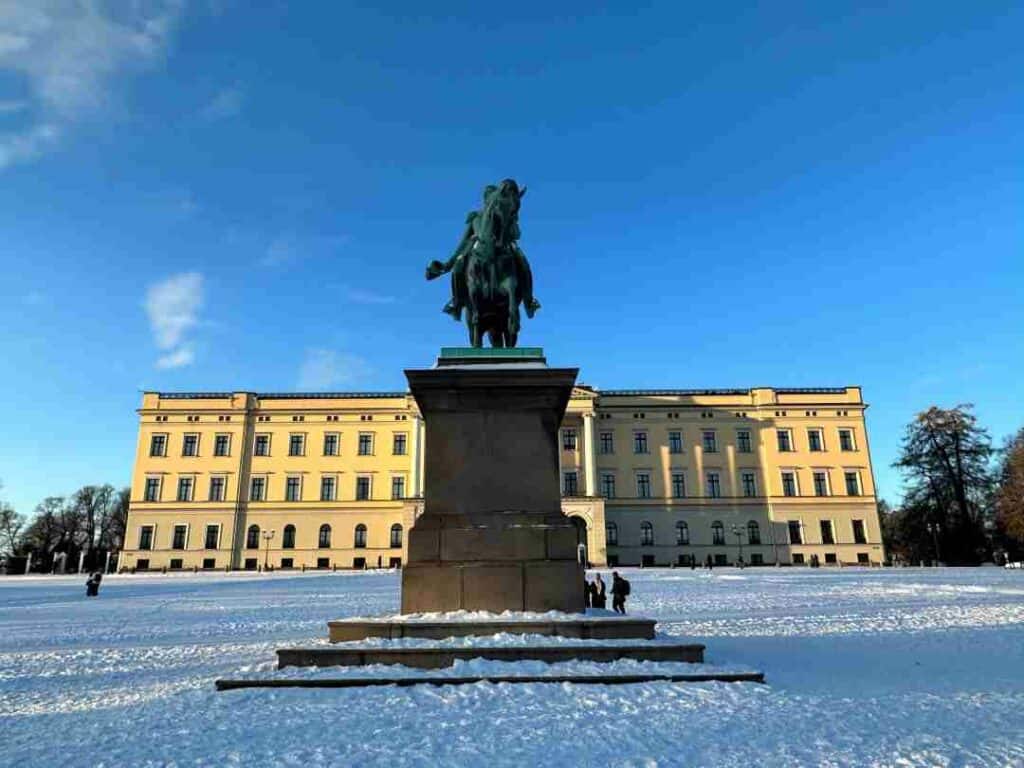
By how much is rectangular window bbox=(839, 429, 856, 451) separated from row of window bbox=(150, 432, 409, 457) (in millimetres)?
37688

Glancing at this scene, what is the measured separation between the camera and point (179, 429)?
5919 centimetres

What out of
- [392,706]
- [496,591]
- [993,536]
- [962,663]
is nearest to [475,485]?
[496,591]

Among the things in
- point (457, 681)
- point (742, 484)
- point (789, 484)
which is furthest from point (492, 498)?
point (789, 484)

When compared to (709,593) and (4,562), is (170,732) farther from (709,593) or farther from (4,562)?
(4,562)

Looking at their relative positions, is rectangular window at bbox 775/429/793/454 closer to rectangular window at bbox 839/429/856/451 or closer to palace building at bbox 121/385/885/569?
palace building at bbox 121/385/885/569

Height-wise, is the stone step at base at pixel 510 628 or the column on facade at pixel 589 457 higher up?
the column on facade at pixel 589 457

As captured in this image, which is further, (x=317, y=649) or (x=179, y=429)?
(x=179, y=429)

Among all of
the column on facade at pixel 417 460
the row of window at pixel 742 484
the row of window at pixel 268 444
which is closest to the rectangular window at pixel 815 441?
the row of window at pixel 742 484

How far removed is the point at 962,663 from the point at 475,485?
6.16 meters

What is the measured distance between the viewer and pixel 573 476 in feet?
185

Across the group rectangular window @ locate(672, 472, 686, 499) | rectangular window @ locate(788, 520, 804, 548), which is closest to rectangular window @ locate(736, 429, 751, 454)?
rectangular window @ locate(672, 472, 686, 499)

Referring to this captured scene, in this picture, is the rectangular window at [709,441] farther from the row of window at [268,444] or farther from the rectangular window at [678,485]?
the row of window at [268,444]

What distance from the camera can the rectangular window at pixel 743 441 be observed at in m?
58.7

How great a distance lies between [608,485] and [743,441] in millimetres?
12542
